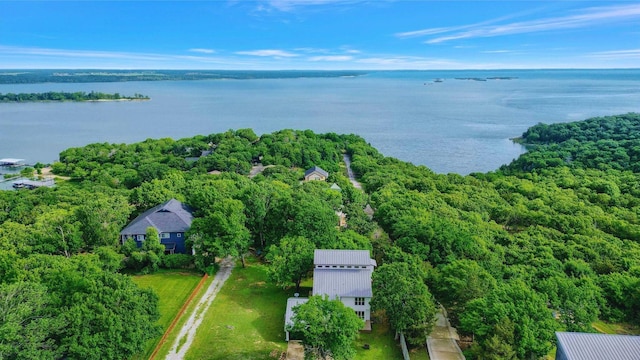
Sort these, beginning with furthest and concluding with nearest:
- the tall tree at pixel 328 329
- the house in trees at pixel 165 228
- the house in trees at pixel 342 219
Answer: the house in trees at pixel 342 219 → the house in trees at pixel 165 228 → the tall tree at pixel 328 329

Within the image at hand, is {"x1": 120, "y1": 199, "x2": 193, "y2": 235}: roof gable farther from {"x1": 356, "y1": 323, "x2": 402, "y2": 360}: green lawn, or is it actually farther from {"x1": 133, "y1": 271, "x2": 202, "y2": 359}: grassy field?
{"x1": 356, "y1": 323, "x2": 402, "y2": 360}: green lawn

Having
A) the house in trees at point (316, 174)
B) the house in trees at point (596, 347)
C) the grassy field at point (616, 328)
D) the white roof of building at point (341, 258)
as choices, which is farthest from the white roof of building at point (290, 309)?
the house in trees at point (316, 174)

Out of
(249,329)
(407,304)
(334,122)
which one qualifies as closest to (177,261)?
(249,329)

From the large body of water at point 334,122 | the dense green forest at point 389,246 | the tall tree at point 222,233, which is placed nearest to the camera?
the dense green forest at point 389,246

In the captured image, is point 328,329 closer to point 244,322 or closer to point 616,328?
point 244,322

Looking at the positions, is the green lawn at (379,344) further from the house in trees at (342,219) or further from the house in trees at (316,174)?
the house in trees at (316,174)

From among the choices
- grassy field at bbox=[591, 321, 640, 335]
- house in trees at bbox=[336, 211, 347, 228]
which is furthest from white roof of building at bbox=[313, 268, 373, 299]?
house in trees at bbox=[336, 211, 347, 228]
